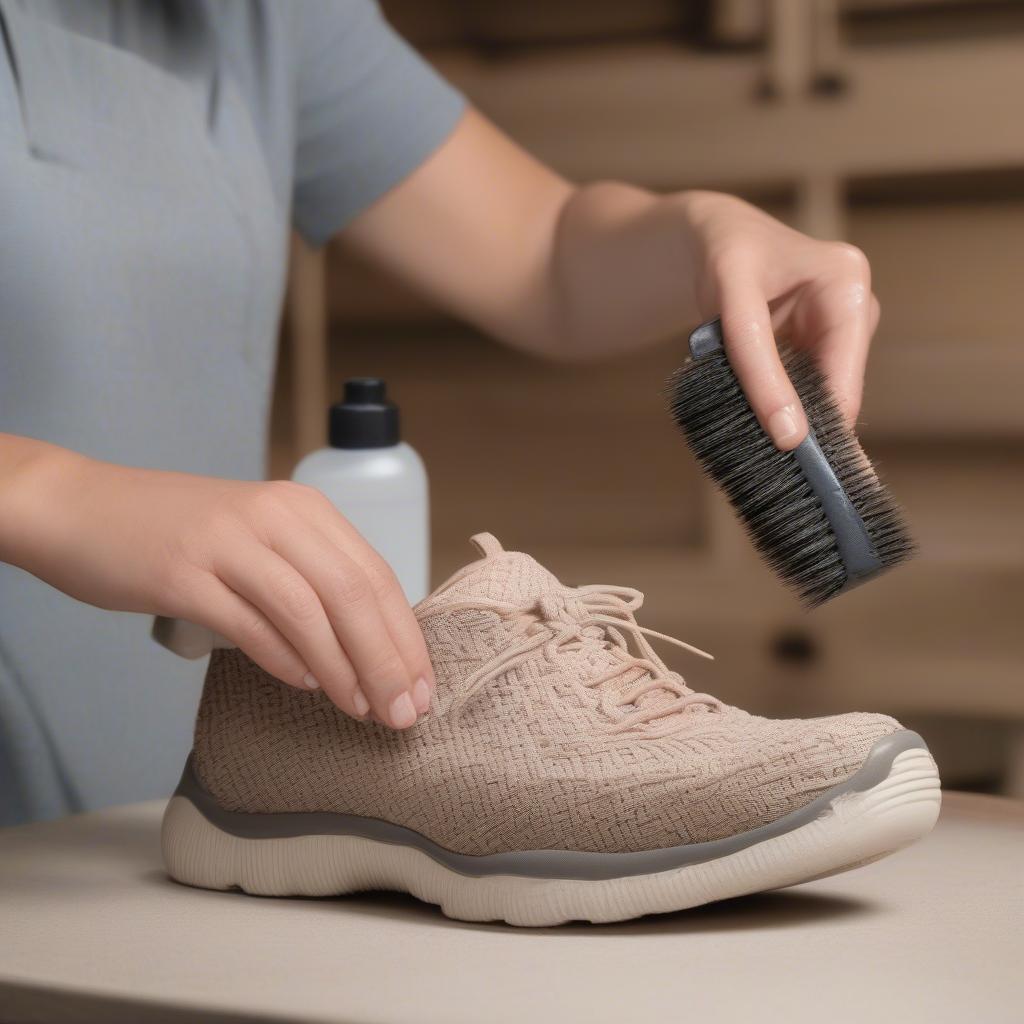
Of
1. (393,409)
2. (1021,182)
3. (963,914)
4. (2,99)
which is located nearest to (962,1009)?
(963,914)

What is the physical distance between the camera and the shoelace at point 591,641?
1.67ft

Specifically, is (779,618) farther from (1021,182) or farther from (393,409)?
(393,409)

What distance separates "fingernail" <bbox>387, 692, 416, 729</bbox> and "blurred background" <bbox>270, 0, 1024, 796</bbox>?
1.01 m

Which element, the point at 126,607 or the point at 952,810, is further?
the point at 952,810

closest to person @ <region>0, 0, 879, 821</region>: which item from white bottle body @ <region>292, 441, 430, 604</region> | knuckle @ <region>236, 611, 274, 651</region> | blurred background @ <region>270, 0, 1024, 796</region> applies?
knuckle @ <region>236, 611, 274, 651</region>

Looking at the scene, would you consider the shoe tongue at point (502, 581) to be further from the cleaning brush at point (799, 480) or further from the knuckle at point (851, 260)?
the knuckle at point (851, 260)

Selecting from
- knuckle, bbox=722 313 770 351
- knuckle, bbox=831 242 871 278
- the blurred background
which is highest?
knuckle, bbox=831 242 871 278

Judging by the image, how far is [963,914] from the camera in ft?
1.54

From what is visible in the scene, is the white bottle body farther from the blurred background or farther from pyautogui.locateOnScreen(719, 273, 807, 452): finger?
the blurred background

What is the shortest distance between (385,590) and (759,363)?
20 cm

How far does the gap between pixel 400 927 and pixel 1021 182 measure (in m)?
1.21

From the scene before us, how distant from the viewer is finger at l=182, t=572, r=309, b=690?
1.54 ft

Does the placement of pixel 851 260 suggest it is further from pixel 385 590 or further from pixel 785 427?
pixel 385 590

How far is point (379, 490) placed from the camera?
0.80 meters
